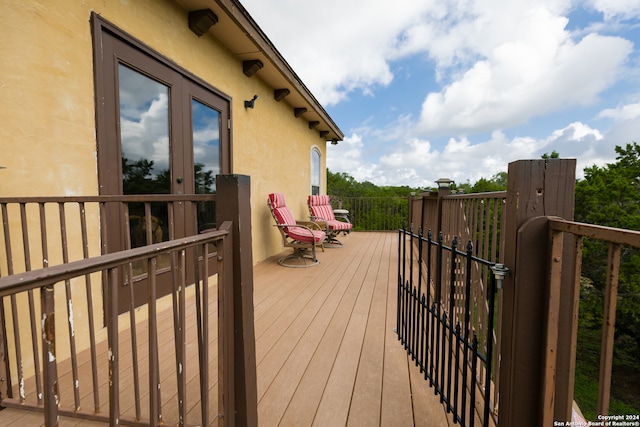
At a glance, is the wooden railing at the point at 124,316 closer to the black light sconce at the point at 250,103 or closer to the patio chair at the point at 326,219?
the black light sconce at the point at 250,103

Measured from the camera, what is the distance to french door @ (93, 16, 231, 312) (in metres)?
2.11

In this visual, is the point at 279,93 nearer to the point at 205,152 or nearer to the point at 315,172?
the point at 205,152

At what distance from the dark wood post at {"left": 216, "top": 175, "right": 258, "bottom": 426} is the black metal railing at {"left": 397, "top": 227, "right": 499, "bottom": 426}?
0.70m

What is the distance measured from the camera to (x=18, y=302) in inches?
64.4

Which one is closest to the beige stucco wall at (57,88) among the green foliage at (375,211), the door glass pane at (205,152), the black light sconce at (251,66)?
the door glass pane at (205,152)

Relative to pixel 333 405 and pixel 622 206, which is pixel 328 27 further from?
pixel 622 206

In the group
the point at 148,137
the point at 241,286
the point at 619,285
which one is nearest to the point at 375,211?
the point at 619,285

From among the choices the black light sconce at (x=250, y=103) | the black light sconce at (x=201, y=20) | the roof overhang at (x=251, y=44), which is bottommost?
the black light sconce at (x=250, y=103)

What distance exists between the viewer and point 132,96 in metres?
2.34

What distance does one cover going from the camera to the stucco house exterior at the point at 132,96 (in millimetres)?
1636

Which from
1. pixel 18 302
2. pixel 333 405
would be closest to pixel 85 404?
A: pixel 18 302

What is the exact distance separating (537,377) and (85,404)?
1.98 metres

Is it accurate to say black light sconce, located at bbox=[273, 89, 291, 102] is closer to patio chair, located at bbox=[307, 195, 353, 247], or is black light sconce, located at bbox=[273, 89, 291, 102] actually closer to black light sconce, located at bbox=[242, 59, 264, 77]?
black light sconce, located at bbox=[242, 59, 264, 77]

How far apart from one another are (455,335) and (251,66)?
13.0ft
